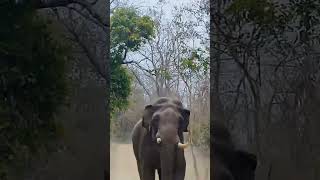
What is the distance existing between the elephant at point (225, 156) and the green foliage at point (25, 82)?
3.55ft

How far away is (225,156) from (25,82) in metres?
1.41

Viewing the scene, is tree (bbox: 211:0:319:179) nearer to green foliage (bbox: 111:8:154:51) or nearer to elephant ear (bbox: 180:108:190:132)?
elephant ear (bbox: 180:108:190:132)

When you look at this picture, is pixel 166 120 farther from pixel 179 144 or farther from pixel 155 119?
pixel 179 144

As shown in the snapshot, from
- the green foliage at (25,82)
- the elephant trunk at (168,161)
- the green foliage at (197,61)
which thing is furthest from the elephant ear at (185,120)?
the green foliage at (25,82)

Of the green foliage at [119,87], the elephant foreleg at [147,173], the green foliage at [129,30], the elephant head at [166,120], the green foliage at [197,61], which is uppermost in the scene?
the green foliage at [129,30]

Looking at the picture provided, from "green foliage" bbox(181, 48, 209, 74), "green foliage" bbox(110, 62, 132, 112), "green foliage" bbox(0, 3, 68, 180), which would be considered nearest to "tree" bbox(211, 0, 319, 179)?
"green foliage" bbox(181, 48, 209, 74)

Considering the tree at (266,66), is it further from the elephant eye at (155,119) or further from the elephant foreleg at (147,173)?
the elephant foreleg at (147,173)

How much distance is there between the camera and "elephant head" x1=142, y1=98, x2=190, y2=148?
4.20 metres

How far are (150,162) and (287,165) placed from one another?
901 mm

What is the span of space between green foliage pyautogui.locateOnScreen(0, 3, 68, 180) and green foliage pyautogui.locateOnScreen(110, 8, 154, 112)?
0.48 m

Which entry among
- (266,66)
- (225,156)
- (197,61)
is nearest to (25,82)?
(197,61)

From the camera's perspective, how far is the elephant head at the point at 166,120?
13.8 feet

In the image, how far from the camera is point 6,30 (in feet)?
12.0

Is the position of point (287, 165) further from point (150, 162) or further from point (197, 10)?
point (197, 10)
